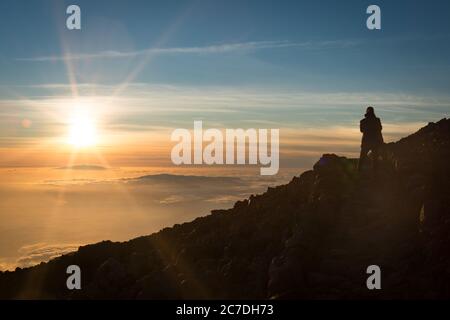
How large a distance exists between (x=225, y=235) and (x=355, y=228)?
8.08 meters

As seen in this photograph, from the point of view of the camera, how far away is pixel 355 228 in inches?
1029

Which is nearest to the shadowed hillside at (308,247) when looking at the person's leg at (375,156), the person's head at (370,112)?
the person's leg at (375,156)

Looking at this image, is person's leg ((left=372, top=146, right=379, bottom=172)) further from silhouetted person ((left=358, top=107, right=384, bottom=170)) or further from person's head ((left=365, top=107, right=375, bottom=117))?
person's head ((left=365, top=107, right=375, bottom=117))

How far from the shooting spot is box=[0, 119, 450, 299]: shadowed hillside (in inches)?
886

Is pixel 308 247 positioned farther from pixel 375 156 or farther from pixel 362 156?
pixel 362 156

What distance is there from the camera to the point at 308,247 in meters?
24.3

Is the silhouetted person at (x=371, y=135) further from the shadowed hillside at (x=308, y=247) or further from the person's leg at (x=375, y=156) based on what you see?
the shadowed hillside at (x=308, y=247)

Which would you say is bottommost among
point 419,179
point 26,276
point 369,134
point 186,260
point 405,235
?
point 26,276

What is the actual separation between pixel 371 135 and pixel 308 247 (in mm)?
10440

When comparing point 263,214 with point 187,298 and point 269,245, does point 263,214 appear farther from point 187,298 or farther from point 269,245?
point 187,298
